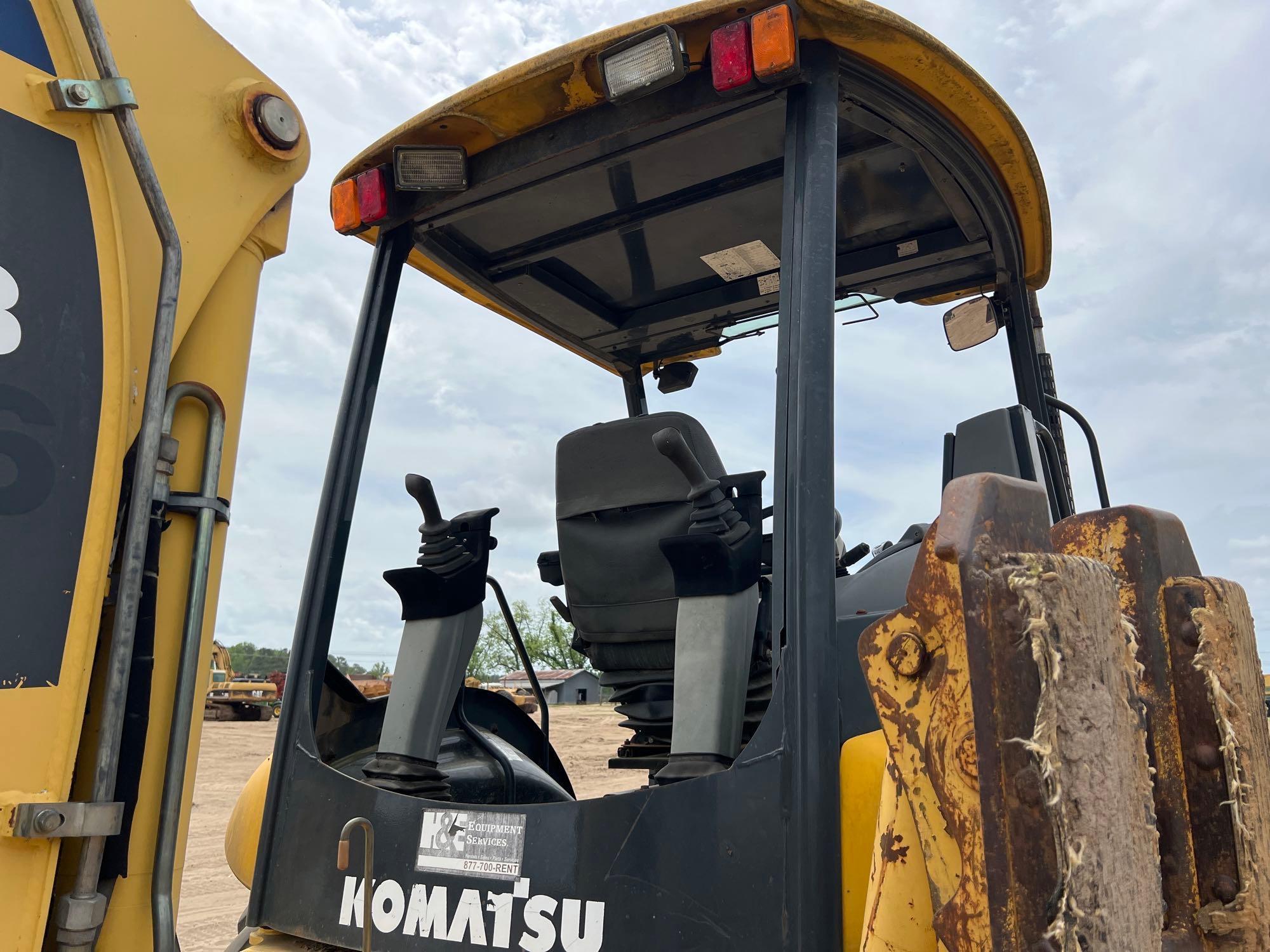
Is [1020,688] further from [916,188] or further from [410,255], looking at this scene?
[410,255]

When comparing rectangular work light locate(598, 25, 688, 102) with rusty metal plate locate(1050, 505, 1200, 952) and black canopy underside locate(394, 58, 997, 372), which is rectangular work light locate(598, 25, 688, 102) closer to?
black canopy underside locate(394, 58, 997, 372)

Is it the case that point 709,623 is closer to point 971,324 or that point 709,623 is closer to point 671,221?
point 671,221

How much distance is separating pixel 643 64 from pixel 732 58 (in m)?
0.17

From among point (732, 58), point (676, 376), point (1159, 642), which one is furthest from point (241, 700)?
point (1159, 642)

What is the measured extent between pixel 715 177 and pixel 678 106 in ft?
2.02

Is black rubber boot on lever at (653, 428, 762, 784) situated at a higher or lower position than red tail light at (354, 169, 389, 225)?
lower

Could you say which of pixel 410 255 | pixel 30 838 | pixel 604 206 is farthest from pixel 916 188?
pixel 30 838

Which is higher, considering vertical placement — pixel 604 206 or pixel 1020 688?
pixel 604 206

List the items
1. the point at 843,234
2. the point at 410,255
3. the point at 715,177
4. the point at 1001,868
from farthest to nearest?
1. the point at 843,234
2. the point at 410,255
3. the point at 715,177
4. the point at 1001,868

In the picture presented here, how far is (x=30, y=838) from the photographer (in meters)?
1.62

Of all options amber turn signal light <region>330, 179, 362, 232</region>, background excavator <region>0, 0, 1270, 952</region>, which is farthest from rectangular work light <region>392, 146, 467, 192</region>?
amber turn signal light <region>330, 179, 362, 232</region>

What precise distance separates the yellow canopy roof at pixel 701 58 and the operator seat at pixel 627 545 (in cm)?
77

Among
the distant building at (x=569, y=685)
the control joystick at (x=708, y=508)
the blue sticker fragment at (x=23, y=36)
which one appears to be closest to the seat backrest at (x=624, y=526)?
the control joystick at (x=708, y=508)

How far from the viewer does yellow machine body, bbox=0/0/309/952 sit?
5.45ft
